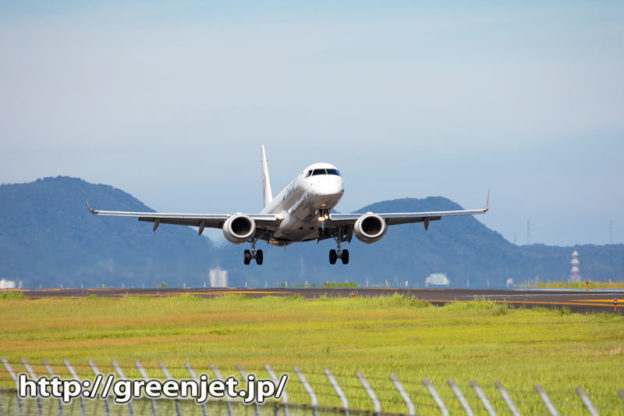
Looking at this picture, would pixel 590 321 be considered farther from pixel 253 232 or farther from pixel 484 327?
pixel 253 232

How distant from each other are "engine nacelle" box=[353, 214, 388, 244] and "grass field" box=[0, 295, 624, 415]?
436 cm

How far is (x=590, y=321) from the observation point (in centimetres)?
4519

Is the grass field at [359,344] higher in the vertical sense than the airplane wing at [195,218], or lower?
lower

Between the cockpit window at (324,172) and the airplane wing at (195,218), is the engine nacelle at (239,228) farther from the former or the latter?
the cockpit window at (324,172)

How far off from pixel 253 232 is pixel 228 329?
2202cm

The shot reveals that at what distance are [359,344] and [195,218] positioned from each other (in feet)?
118

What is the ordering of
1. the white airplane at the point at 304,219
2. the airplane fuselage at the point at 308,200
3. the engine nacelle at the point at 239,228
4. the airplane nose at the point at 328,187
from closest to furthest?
the airplane nose at the point at 328,187 < the airplane fuselage at the point at 308,200 < the white airplane at the point at 304,219 < the engine nacelle at the point at 239,228

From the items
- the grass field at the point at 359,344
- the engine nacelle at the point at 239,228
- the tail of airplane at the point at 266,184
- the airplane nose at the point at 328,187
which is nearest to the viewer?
the grass field at the point at 359,344

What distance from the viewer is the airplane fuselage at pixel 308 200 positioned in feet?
188

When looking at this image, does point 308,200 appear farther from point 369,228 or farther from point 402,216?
point 402,216

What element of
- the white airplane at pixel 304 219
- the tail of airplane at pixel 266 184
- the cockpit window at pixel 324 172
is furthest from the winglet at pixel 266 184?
the cockpit window at pixel 324 172

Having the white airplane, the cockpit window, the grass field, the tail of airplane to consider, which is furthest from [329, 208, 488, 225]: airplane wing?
the tail of airplane

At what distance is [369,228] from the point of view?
64.1m

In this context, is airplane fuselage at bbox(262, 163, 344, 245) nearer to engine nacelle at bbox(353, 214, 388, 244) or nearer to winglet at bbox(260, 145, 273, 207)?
engine nacelle at bbox(353, 214, 388, 244)
